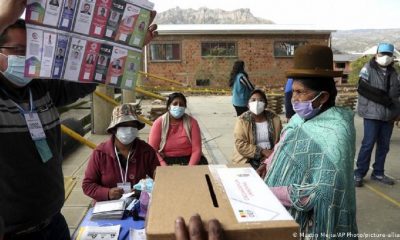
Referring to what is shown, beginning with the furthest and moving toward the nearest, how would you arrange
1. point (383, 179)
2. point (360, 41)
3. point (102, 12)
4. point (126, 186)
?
point (360, 41) → point (383, 179) → point (126, 186) → point (102, 12)

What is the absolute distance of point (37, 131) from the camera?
204 centimetres

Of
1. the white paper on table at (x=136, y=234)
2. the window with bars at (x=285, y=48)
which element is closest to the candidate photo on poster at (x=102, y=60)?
the white paper on table at (x=136, y=234)

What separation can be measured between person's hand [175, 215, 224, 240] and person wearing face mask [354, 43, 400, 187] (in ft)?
14.6

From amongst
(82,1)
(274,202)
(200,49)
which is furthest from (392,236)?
(200,49)

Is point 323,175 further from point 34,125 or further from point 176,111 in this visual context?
point 176,111

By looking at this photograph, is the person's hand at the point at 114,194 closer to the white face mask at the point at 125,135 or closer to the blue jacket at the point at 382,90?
the white face mask at the point at 125,135

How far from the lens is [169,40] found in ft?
78.2

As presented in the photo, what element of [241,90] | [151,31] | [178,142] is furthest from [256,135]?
[241,90]

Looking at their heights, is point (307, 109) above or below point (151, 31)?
below

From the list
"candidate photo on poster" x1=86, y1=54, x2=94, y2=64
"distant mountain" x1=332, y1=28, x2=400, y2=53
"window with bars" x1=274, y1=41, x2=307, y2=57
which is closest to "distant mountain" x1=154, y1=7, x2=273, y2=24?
"distant mountain" x1=332, y1=28, x2=400, y2=53

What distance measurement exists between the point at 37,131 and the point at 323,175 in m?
1.45

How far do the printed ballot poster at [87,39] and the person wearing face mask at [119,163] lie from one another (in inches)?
59.7

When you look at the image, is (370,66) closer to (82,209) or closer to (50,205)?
(82,209)

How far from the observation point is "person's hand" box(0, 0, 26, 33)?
1.54 metres
